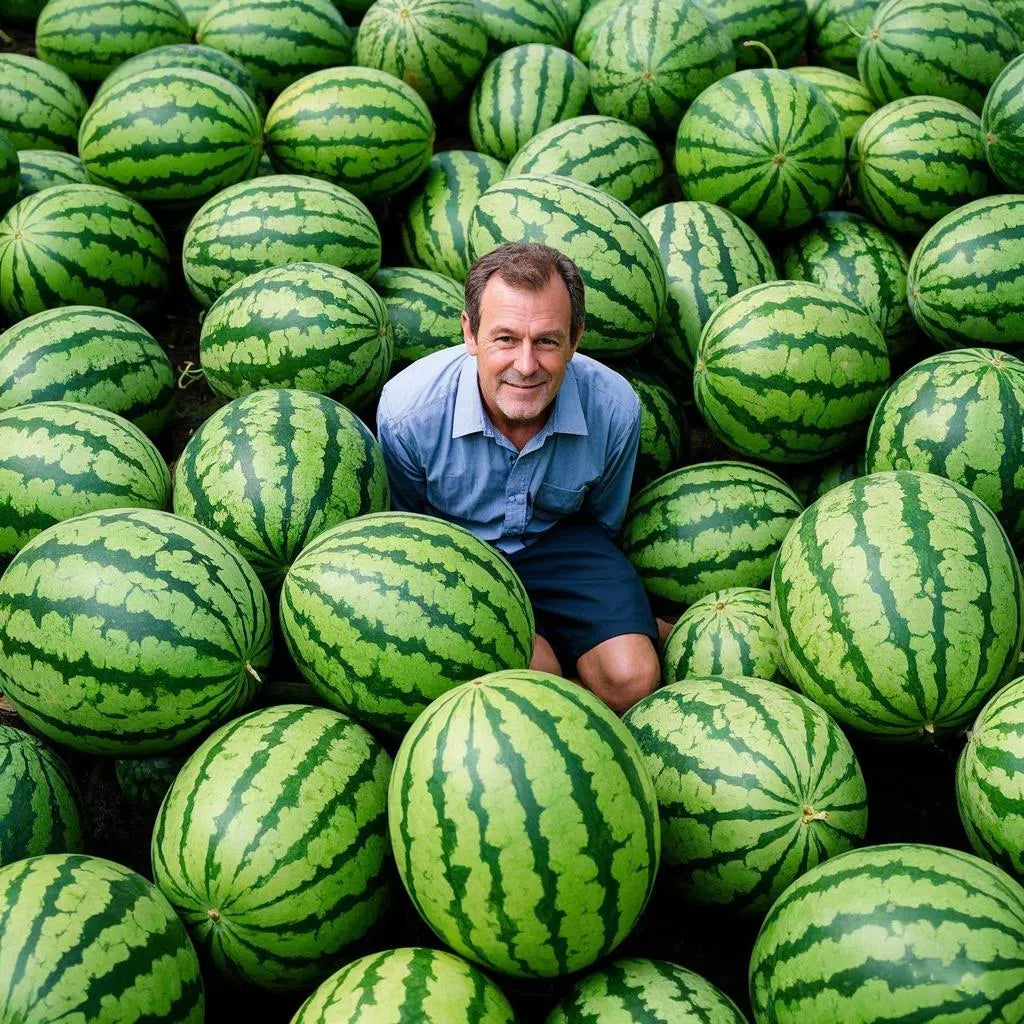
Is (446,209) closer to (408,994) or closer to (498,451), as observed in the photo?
(498,451)

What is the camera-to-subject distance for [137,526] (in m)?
2.53

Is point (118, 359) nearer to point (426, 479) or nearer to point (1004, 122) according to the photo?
point (426, 479)

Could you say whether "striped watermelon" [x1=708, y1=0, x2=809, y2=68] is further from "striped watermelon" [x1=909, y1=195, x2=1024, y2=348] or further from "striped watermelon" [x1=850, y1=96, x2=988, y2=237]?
"striped watermelon" [x1=909, y1=195, x2=1024, y2=348]

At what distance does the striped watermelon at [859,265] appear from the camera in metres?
3.99

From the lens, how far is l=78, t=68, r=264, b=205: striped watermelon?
13.4 feet

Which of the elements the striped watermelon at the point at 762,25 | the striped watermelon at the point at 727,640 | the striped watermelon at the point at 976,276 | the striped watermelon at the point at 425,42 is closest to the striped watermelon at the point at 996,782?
the striped watermelon at the point at 727,640

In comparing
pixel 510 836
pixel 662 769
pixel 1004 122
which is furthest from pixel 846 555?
pixel 1004 122

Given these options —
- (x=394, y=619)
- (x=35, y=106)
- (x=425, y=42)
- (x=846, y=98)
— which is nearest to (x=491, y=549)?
(x=394, y=619)

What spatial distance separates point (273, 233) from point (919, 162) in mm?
2369

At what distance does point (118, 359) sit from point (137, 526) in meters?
1.31

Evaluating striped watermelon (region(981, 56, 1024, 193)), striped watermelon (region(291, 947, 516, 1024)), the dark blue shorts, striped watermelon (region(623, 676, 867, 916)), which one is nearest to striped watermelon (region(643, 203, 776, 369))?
the dark blue shorts

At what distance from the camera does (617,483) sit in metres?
3.61

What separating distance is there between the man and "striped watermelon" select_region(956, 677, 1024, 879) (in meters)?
1.08

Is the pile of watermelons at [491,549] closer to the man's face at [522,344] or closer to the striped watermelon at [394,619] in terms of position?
the striped watermelon at [394,619]
